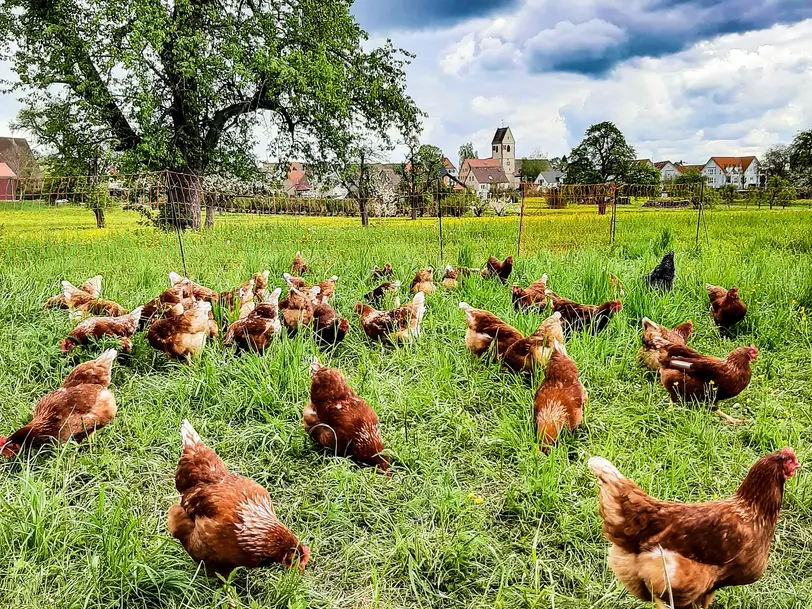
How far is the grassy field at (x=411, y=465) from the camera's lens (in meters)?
2.25

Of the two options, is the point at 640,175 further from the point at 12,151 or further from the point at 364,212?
the point at 12,151

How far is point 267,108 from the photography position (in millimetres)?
17953

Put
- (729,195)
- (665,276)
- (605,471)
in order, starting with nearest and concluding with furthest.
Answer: (605,471)
(665,276)
(729,195)

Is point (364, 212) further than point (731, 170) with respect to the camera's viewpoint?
No

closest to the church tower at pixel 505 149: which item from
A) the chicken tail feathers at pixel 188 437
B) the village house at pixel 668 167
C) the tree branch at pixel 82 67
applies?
the village house at pixel 668 167

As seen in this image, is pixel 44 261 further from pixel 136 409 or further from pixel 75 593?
pixel 75 593

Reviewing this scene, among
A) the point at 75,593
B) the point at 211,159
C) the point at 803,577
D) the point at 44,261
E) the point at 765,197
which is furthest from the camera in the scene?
the point at 765,197

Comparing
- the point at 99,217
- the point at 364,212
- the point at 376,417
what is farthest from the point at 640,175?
the point at 376,417

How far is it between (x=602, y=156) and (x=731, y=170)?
201 feet

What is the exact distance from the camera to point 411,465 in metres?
3.13

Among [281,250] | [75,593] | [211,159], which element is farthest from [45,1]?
[75,593]

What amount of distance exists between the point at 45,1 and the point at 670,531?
66.4 ft

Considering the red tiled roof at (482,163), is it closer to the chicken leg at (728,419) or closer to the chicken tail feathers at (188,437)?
the chicken leg at (728,419)

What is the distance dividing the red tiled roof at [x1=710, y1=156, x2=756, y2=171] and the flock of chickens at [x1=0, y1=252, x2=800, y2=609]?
11372 cm
